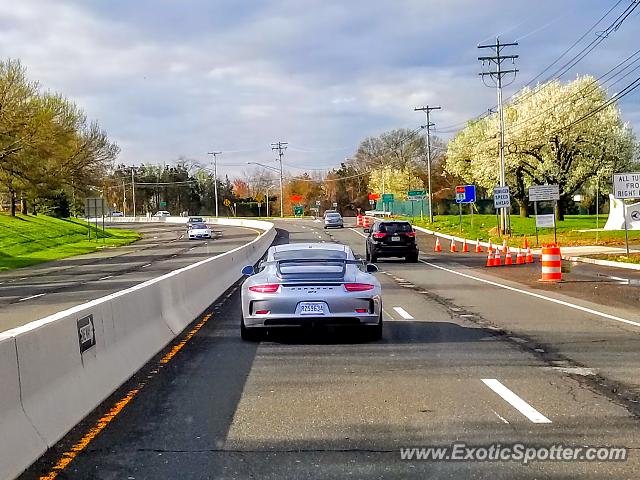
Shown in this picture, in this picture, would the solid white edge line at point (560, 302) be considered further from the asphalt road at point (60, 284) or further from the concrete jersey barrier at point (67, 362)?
the asphalt road at point (60, 284)

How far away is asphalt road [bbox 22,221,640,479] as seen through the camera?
562 cm

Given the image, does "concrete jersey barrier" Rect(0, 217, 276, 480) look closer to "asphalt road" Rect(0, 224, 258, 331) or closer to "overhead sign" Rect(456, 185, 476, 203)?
"asphalt road" Rect(0, 224, 258, 331)

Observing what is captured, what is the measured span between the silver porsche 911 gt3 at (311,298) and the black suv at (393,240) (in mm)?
21223

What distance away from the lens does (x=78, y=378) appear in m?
7.18

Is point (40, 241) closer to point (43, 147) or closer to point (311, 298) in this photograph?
point (43, 147)

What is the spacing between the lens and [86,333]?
7652 millimetres

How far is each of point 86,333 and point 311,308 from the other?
3818mm

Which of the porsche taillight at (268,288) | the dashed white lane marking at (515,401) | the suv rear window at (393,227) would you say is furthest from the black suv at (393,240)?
the dashed white lane marking at (515,401)

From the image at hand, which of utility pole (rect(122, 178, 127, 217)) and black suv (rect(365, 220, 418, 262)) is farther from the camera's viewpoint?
utility pole (rect(122, 178, 127, 217))

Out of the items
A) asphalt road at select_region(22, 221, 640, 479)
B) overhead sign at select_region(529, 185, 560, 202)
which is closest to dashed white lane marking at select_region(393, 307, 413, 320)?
asphalt road at select_region(22, 221, 640, 479)

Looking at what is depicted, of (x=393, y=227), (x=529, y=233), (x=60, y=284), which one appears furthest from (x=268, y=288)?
(x=529, y=233)

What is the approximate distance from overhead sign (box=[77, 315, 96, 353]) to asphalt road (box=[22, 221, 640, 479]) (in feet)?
1.90

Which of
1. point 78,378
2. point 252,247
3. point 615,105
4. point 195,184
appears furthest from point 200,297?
point 195,184

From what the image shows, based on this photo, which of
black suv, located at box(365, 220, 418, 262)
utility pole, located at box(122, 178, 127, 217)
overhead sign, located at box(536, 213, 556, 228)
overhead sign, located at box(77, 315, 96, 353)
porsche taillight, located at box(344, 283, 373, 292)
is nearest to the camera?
overhead sign, located at box(77, 315, 96, 353)
